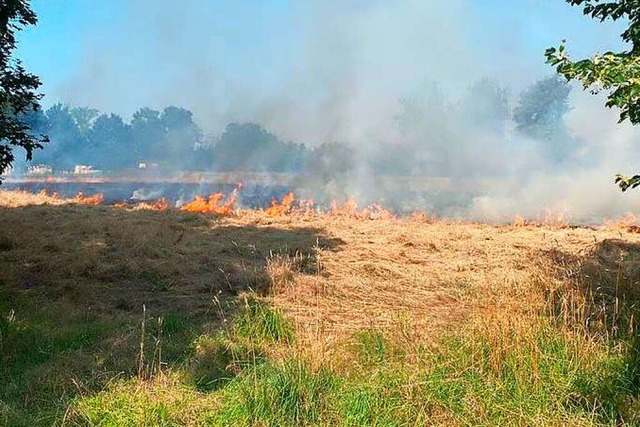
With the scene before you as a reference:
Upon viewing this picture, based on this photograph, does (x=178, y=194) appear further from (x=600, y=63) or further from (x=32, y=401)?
(x=600, y=63)

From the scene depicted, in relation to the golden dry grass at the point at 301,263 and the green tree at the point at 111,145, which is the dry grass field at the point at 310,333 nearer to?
A: the golden dry grass at the point at 301,263

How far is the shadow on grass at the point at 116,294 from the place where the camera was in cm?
410

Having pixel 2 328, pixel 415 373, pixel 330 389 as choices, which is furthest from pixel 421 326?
pixel 2 328

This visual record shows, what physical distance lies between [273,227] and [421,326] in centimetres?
664

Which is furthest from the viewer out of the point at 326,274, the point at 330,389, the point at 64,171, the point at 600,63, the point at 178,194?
the point at 64,171

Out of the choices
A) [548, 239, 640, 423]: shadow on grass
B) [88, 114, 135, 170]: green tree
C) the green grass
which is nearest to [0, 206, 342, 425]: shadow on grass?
the green grass

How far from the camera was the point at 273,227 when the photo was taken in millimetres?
11430

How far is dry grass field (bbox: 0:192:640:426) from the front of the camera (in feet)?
11.3

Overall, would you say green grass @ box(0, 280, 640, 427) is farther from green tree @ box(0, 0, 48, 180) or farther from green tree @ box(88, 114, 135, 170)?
green tree @ box(88, 114, 135, 170)

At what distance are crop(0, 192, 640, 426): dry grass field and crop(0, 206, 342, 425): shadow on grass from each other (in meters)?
0.03

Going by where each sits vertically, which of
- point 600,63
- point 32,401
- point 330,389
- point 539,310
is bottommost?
point 32,401

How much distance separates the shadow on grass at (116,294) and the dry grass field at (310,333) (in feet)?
0.09

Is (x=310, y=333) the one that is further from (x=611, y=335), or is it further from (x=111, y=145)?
(x=111, y=145)

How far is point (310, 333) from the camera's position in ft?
14.7
